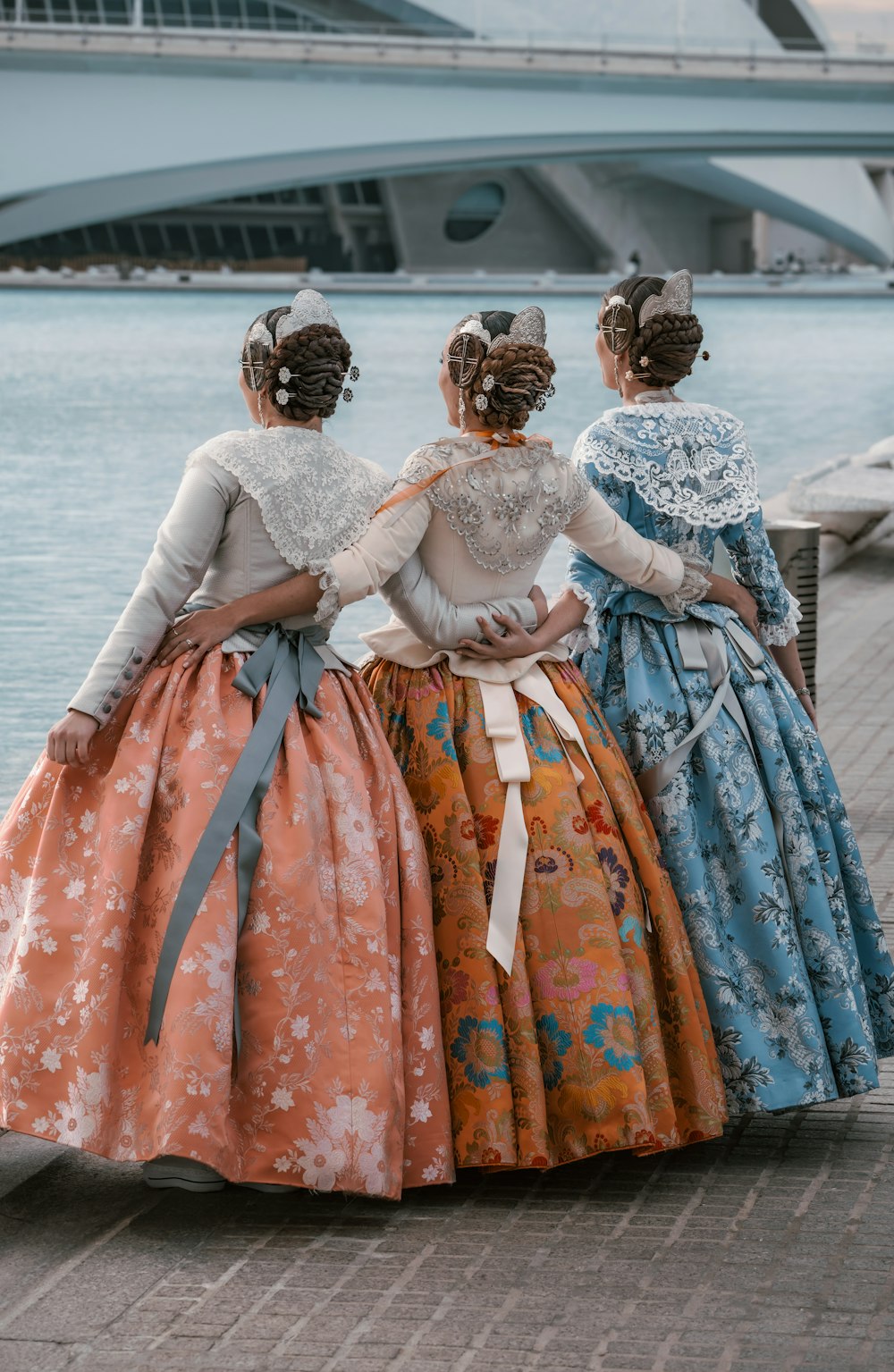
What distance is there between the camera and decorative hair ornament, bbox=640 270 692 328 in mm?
3322

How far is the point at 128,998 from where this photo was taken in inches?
114

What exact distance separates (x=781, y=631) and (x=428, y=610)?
0.81m

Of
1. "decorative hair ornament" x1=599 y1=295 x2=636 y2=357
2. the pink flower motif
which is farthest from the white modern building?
the pink flower motif

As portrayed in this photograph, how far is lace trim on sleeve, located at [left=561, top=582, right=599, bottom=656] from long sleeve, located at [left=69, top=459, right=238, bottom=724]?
0.70 metres

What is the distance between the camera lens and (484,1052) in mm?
2961

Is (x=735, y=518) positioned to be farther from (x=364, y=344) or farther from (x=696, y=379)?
(x=364, y=344)

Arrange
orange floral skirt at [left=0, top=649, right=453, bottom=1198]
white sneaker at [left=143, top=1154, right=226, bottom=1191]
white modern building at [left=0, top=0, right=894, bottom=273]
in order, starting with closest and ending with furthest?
orange floral skirt at [left=0, top=649, right=453, bottom=1198] → white sneaker at [left=143, top=1154, right=226, bottom=1191] → white modern building at [left=0, top=0, right=894, bottom=273]

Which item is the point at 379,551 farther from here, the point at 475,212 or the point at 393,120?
the point at 475,212

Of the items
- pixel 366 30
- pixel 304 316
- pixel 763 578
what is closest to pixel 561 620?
pixel 763 578

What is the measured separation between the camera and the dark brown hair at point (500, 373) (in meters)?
3.08

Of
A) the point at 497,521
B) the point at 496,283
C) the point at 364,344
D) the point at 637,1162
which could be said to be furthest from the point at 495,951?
the point at 496,283

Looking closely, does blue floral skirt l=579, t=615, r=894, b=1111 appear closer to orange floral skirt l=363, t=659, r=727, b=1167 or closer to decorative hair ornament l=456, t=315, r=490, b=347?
orange floral skirt l=363, t=659, r=727, b=1167

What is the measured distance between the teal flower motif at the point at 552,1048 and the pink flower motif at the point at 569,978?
43 mm

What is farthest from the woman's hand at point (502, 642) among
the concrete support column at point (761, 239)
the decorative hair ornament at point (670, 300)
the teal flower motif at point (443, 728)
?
the concrete support column at point (761, 239)
